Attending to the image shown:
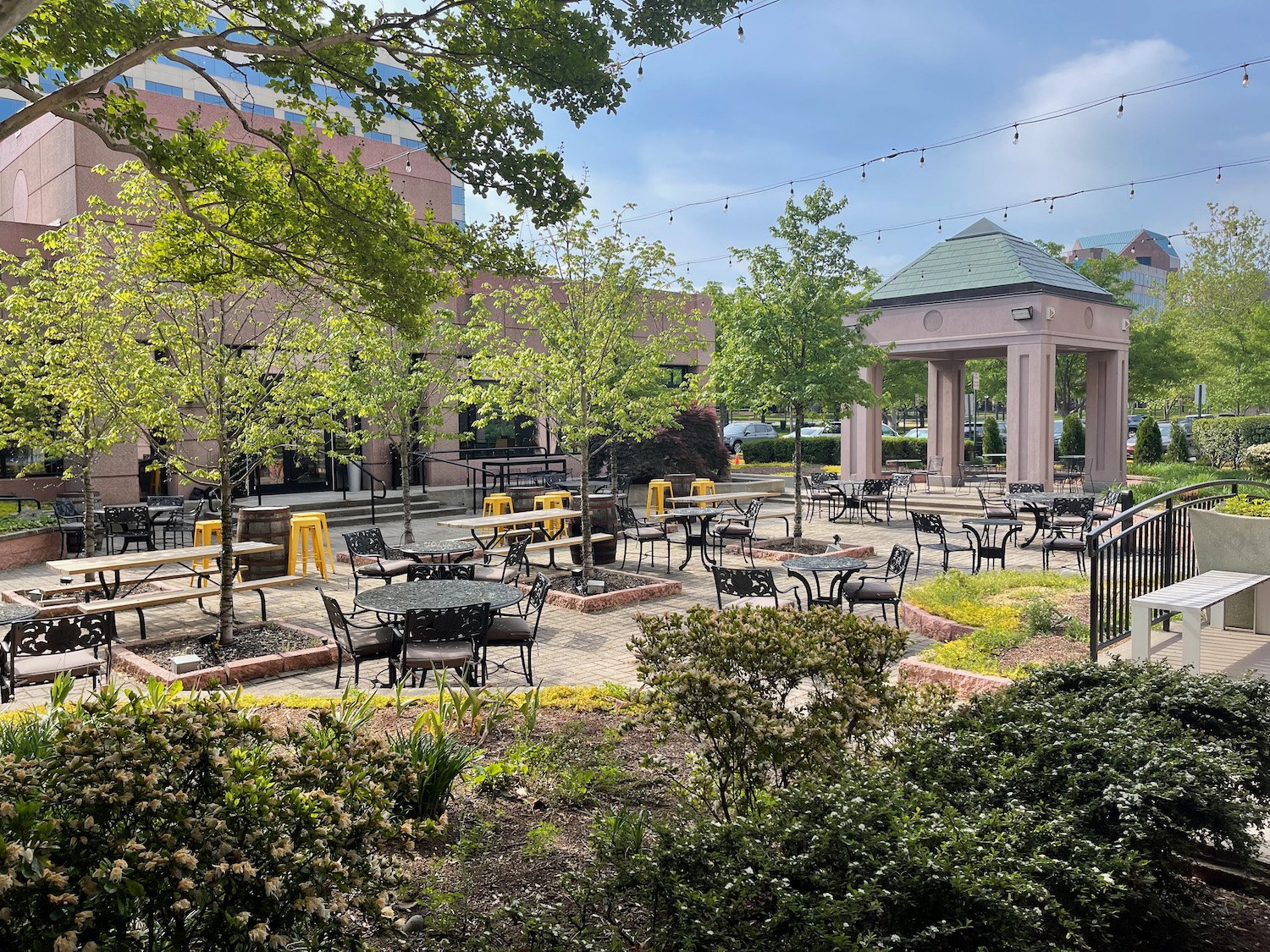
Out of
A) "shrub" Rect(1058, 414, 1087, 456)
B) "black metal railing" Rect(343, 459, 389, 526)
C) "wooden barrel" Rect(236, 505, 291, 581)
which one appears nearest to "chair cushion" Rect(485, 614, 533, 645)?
"wooden barrel" Rect(236, 505, 291, 581)

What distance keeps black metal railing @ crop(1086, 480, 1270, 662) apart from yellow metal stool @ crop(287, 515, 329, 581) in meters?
10.1

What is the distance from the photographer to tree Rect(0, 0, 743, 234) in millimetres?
4984

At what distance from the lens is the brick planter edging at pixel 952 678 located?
271 inches

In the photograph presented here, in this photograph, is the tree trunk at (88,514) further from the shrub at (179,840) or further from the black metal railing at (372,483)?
the shrub at (179,840)

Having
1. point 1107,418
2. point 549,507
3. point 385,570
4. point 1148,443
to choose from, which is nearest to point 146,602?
point 385,570

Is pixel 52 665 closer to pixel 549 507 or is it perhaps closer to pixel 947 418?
pixel 549 507

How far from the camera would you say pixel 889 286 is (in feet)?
82.5

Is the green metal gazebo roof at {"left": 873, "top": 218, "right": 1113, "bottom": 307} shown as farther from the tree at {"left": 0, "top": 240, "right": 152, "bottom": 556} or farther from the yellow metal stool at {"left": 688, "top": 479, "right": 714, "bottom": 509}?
the tree at {"left": 0, "top": 240, "right": 152, "bottom": 556}

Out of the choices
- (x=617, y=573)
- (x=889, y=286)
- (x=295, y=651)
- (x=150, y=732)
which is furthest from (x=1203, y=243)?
(x=150, y=732)

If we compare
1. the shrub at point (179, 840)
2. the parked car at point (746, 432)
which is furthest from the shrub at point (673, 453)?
the shrub at point (179, 840)

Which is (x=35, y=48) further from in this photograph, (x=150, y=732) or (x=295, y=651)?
(x=295, y=651)

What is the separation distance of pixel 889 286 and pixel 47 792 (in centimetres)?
2484

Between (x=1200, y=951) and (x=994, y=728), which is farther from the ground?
(x=994, y=728)

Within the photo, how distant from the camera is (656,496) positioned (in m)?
21.0
